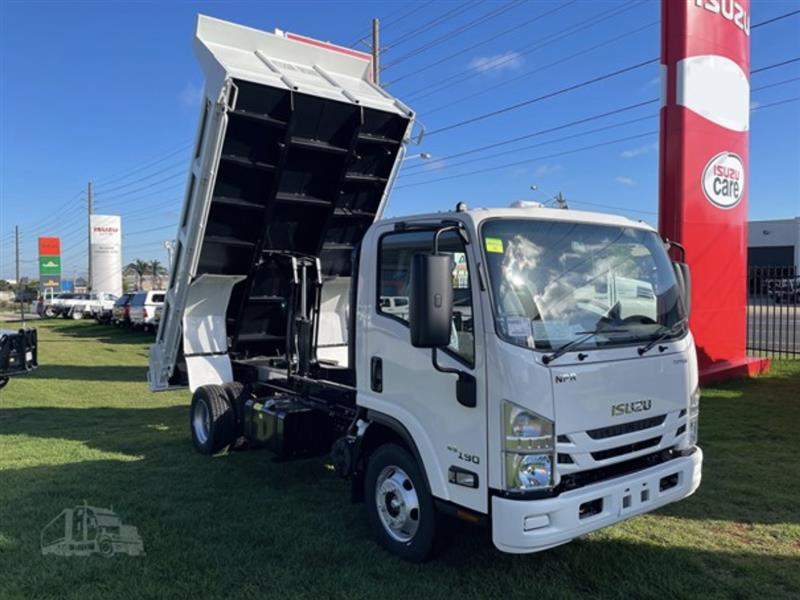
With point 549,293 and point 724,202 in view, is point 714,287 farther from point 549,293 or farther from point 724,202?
point 549,293

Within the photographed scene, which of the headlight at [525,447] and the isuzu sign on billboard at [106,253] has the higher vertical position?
the isuzu sign on billboard at [106,253]

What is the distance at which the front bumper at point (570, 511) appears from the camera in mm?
3248

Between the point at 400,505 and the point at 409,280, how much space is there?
151 centimetres

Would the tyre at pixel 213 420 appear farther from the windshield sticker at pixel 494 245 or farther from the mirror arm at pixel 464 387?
the windshield sticker at pixel 494 245

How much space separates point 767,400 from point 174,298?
8.48m

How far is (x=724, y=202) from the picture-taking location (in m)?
10.7

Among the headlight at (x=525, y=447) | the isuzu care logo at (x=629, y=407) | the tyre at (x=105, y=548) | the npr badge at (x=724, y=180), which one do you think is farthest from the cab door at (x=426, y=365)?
the npr badge at (x=724, y=180)

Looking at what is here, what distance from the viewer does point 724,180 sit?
10.7 m

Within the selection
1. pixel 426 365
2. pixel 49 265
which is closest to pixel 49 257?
pixel 49 265

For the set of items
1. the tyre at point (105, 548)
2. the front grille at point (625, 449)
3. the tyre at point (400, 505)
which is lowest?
the tyre at point (105, 548)

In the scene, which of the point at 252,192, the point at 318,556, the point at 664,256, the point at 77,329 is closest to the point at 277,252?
the point at 252,192

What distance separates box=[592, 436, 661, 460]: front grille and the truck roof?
1427mm

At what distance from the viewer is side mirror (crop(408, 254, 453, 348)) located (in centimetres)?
325

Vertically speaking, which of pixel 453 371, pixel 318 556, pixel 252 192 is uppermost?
pixel 252 192
